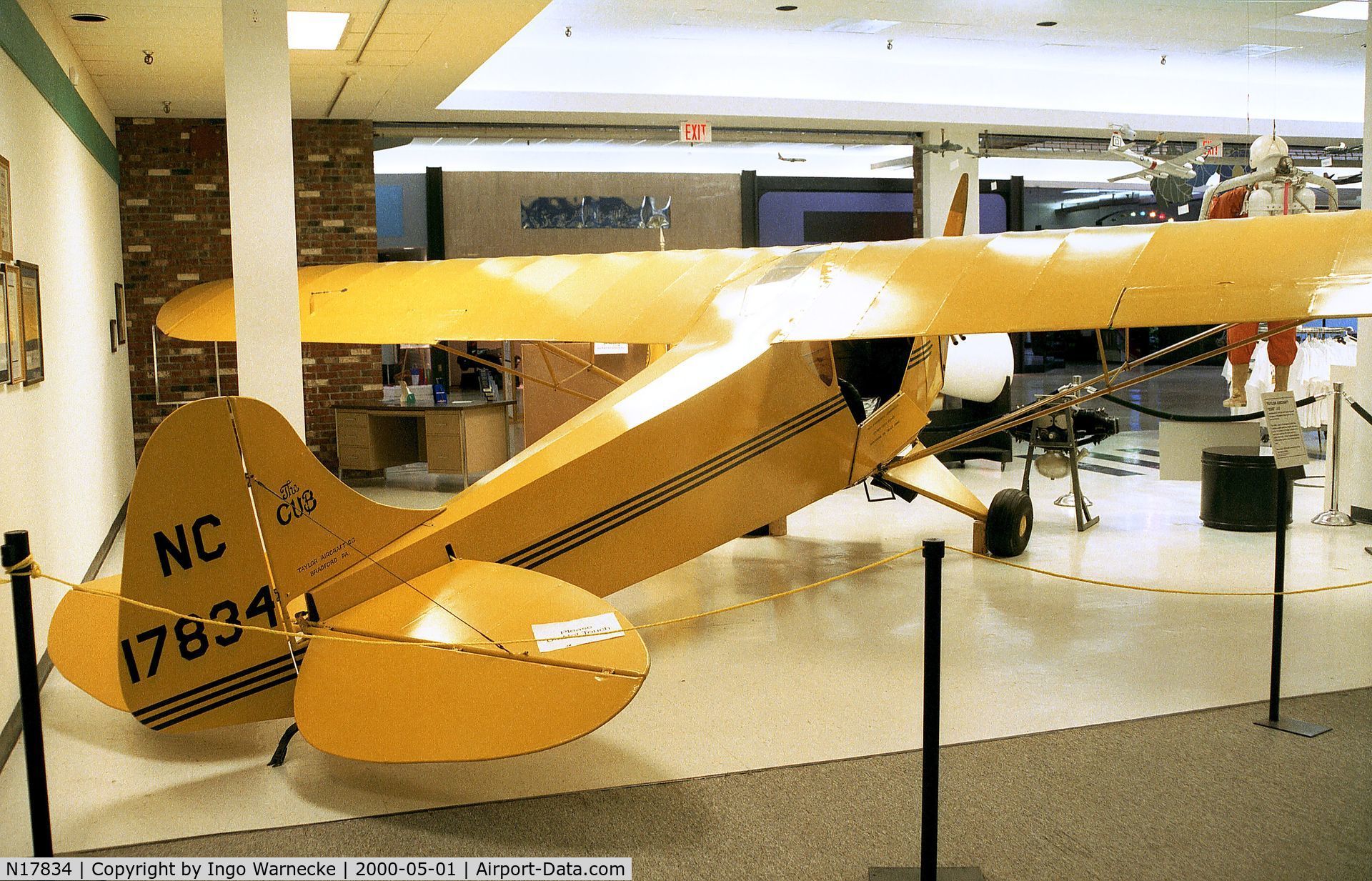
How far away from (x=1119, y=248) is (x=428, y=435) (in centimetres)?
711

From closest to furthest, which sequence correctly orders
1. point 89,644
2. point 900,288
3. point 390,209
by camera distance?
1. point 89,644
2. point 900,288
3. point 390,209

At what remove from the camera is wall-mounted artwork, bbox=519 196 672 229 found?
1380 centimetres

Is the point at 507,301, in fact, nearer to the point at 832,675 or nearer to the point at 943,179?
the point at 832,675

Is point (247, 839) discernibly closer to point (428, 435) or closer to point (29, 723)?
point (29, 723)

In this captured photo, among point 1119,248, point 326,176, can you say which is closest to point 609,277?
point 1119,248

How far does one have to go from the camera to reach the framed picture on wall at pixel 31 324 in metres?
4.65

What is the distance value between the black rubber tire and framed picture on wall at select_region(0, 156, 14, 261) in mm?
5558

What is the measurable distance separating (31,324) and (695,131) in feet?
26.9

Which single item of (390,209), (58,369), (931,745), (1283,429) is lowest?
(931,745)

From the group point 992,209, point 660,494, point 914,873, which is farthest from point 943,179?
point 914,873

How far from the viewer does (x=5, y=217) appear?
14.6 ft

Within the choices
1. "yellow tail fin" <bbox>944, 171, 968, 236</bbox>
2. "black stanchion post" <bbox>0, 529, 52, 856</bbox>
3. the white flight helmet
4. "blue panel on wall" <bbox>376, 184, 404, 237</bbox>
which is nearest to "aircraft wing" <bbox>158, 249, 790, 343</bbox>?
"yellow tail fin" <bbox>944, 171, 968, 236</bbox>

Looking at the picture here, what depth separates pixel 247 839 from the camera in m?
3.44

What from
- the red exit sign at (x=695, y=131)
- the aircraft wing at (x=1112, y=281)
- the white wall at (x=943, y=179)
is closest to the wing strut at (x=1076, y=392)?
the aircraft wing at (x=1112, y=281)
